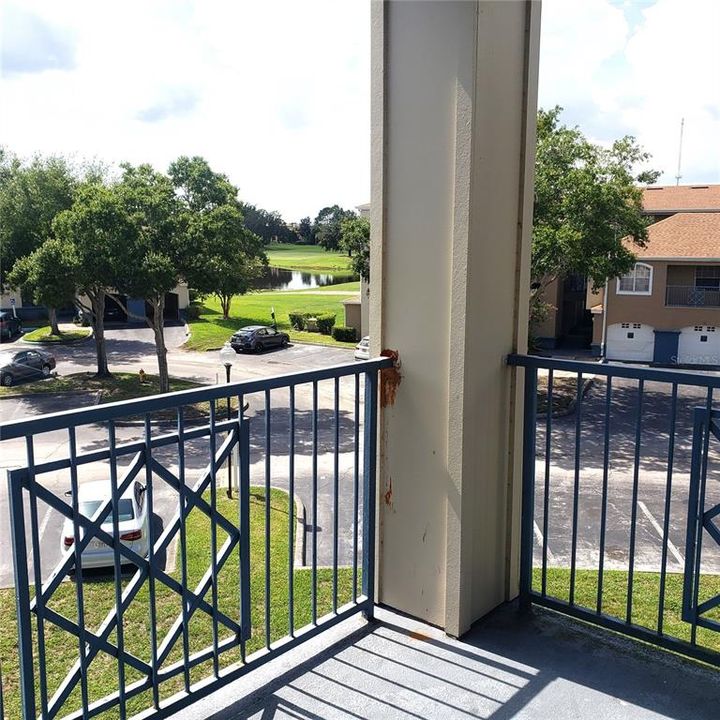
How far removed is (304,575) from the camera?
22.5 feet

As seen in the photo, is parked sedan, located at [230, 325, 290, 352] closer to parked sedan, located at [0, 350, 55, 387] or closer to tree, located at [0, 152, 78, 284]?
parked sedan, located at [0, 350, 55, 387]

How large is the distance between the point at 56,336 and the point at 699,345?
2619 cm

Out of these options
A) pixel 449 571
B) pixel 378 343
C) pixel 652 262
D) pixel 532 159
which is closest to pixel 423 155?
pixel 532 159

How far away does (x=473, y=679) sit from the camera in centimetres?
236

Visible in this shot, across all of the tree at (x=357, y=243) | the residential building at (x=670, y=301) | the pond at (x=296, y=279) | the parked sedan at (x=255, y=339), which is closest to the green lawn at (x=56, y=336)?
the parked sedan at (x=255, y=339)

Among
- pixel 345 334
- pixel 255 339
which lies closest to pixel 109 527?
pixel 255 339

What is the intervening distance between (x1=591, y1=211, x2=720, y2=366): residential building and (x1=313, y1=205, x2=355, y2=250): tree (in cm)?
3236

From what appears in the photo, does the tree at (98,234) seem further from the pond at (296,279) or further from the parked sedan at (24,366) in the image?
the pond at (296,279)

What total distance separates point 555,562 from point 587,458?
5.98 meters

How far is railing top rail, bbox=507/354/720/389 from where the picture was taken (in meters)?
2.19

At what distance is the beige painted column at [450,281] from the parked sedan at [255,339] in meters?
25.7

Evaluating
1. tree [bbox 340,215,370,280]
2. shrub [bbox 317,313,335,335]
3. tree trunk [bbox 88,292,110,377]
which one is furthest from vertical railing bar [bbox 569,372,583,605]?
shrub [bbox 317,313,335,335]

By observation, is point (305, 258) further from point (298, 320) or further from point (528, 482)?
point (528, 482)

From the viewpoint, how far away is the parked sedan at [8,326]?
30.2 metres
